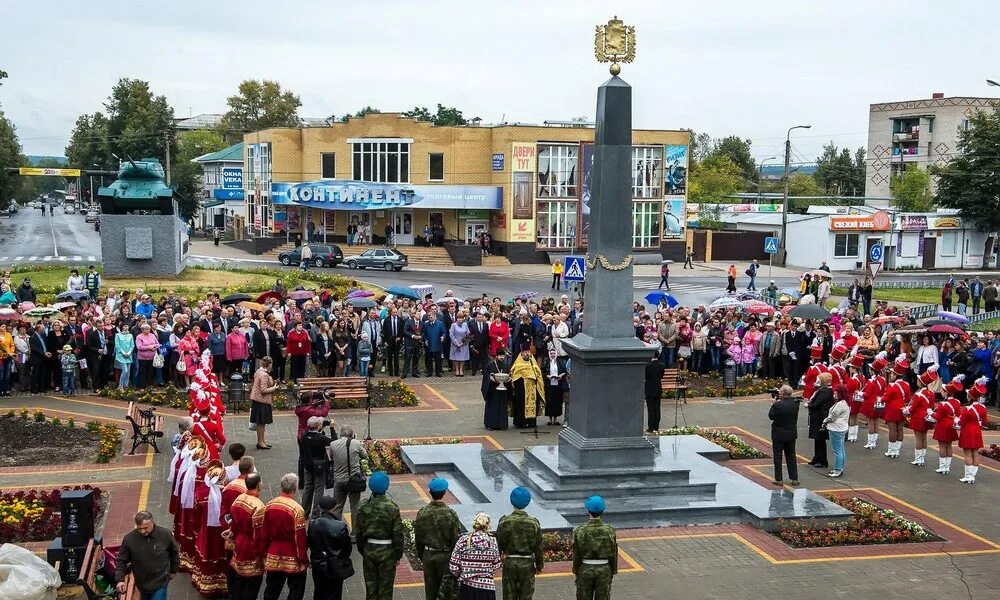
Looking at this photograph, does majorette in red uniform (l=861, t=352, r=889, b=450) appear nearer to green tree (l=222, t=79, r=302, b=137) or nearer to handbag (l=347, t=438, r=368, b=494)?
handbag (l=347, t=438, r=368, b=494)

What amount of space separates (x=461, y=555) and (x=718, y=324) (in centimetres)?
1697

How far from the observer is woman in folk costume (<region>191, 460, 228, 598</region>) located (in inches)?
453

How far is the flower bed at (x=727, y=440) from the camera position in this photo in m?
18.5

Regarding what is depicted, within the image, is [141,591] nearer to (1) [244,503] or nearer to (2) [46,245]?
(1) [244,503]

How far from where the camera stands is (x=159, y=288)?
34875mm

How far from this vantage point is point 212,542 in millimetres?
11523

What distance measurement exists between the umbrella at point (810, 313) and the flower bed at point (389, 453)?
11591 mm

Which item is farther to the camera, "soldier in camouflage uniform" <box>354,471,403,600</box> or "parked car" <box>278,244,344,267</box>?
"parked car" <box>278,244,344,267</box>

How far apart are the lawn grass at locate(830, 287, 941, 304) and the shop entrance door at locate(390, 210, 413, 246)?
26.9 metres

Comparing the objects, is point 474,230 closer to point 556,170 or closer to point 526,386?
point 556,170

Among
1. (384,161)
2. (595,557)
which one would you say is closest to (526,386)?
(595,557)

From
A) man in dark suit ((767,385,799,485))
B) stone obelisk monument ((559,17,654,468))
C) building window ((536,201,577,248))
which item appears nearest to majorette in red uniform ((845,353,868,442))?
man in dark suit ((767,385,799,485))

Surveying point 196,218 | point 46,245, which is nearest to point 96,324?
point 46,245

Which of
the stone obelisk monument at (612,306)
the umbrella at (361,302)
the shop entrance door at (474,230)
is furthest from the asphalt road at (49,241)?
the stone obelisk monument at (612,306)
